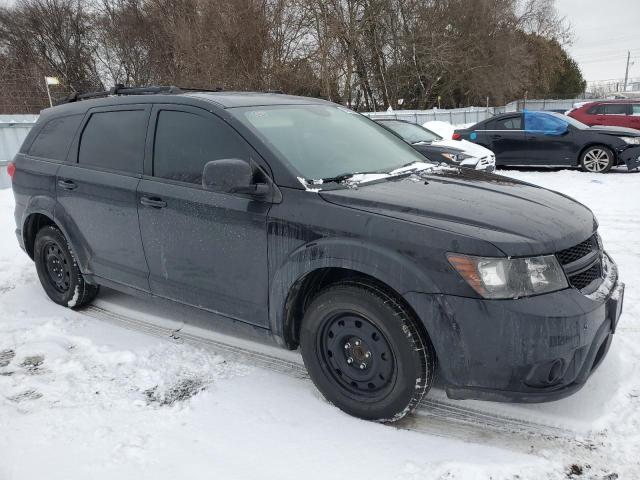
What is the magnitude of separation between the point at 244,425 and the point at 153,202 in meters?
1.57

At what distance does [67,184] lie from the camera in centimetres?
404

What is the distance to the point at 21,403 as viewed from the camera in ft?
9.79

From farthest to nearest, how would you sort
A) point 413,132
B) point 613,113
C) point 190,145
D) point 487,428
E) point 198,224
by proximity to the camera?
point 613,113
point 413,132
point 190,145
point 198,224
point 487,428

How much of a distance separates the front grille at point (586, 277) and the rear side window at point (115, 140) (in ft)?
9.11

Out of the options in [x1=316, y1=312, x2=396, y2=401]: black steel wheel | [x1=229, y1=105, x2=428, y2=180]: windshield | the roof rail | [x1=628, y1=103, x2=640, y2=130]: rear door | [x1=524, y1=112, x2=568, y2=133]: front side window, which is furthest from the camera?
[x1=628, y1=103, x2=640, y2=130]: rear door

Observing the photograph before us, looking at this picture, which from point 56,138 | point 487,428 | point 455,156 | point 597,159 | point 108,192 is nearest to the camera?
point 487,428

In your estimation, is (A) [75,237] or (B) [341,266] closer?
(B) [341,266]

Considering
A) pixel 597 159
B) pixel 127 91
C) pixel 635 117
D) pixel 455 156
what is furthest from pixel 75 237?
pixel 635 117

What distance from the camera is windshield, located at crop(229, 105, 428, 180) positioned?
3078mm

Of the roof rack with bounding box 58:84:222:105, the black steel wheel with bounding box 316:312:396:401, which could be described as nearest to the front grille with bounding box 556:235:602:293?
the black steel wheel with bounding box 316:312:396:401

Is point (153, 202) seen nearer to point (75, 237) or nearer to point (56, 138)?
point (75, 237)

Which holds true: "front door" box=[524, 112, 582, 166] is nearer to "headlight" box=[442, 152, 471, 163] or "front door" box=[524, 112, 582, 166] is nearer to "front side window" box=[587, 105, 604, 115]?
"headlight" box=[442, 152, 471, 163]

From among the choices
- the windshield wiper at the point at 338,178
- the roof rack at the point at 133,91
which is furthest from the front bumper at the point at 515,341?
the roof rack at the point at 133,91

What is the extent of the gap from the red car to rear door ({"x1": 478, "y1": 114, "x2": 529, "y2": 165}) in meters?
4.40
